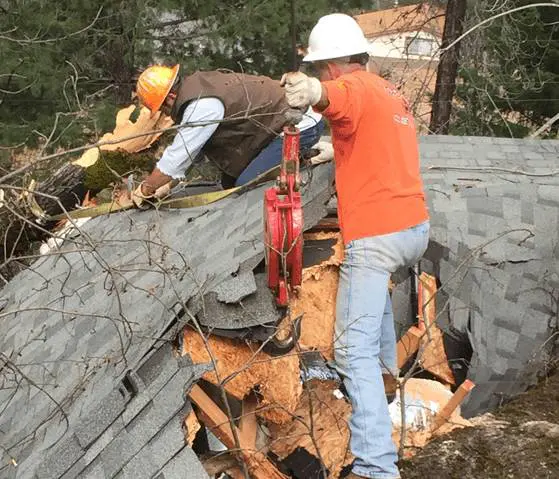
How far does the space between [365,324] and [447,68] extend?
906 cm

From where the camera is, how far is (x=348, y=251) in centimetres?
331

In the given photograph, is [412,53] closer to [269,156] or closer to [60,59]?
[60,59]

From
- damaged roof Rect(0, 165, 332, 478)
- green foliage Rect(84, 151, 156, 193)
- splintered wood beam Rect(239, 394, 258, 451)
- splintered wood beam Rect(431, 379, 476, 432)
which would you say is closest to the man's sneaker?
splintered wood beam Rect(431, 379, 476, 432)

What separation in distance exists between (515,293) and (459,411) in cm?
94

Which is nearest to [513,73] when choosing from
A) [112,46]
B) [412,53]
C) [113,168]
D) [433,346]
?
[412,53]

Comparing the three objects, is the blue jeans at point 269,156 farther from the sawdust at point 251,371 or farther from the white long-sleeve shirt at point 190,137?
the sawdust at point 251,371

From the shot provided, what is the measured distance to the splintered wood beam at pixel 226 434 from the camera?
124 inches

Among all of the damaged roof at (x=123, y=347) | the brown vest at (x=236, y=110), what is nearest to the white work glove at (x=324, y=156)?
the damaged roof at (x=123, y=347)

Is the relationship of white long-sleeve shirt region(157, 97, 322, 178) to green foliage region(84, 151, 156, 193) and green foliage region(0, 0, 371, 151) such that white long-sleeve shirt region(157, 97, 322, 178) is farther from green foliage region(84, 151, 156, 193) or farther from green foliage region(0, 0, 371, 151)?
green foliage region(0, 0, 371, 151)

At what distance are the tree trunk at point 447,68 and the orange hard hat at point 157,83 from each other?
692cm

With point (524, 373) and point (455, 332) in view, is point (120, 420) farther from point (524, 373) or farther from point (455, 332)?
point (524, 373)

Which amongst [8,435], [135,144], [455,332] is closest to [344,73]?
[455,332]

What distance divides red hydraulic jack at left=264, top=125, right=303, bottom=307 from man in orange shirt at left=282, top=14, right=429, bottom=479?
10.5 inches

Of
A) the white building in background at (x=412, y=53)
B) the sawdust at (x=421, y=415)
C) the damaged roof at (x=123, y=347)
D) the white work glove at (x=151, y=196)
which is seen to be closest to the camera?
the damaged roof at (x=123, y=347)
